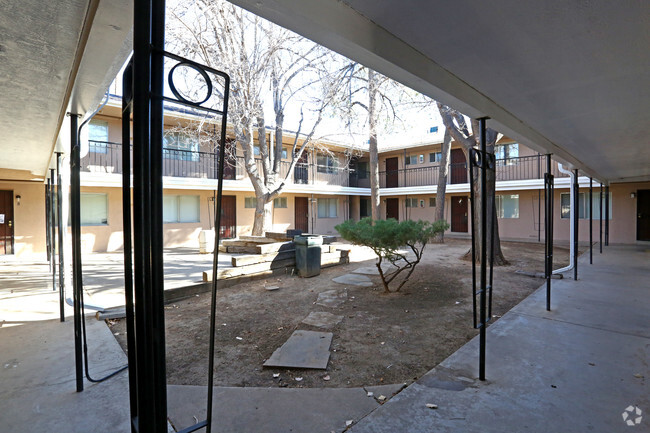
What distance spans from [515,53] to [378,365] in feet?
9.78

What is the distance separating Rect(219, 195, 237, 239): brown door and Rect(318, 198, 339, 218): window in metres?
5.55

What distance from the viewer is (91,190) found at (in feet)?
40.9

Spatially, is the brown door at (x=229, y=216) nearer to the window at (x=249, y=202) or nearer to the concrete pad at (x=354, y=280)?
the window at (x=249, y=202)

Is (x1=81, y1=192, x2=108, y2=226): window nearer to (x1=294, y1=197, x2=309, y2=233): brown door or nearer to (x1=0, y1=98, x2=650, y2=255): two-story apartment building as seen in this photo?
(x1=0, y1=98, x2=650, y2=255): two-story apartment building

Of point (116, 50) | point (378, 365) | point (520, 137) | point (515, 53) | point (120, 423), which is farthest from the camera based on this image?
point (520, 137)

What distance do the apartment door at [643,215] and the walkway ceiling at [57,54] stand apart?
18535mm

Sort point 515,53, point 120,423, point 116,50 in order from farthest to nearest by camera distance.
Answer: point 120,423 → point 515,53 → point 116,50

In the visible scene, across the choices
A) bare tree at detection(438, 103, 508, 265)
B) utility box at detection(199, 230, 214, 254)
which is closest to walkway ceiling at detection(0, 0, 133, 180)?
utility box at detection(199, 230, 214, 254)

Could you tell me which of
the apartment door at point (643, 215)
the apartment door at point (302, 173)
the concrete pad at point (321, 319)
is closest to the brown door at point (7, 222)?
the apartment door at point (302, 173)

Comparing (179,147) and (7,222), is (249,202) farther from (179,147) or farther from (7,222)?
(7,222)

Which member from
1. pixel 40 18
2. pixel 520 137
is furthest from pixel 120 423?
pixel 520 137

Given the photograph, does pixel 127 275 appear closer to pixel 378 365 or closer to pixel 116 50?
pixel 116 50

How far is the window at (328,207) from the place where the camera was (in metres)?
20.3

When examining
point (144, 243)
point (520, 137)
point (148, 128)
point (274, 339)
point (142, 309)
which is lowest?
point (274, 339)
